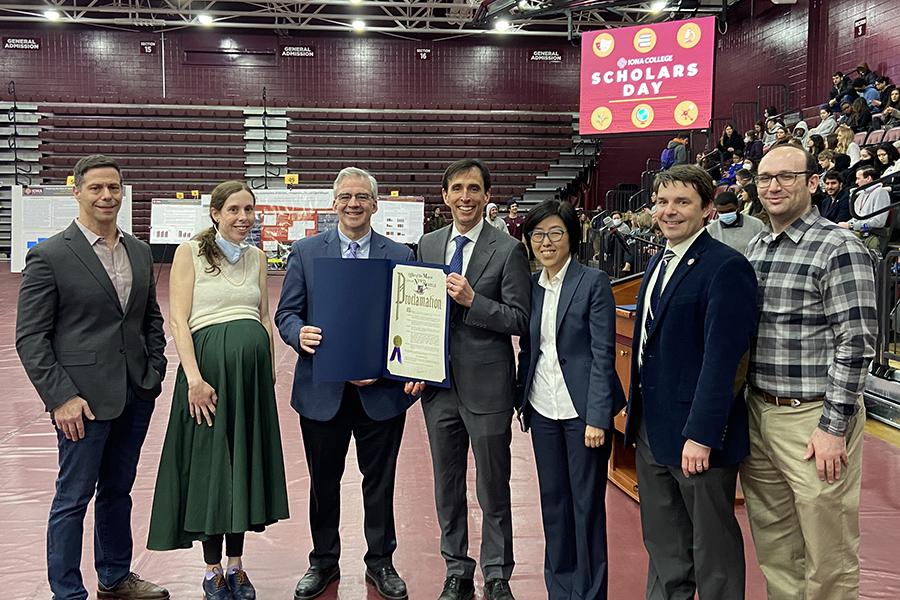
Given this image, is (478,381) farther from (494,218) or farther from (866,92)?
(866,92)

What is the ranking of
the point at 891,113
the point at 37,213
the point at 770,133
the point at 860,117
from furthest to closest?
the point at 770,133 < the point at 37,213 < the point at 860,117 < the point at 891,113

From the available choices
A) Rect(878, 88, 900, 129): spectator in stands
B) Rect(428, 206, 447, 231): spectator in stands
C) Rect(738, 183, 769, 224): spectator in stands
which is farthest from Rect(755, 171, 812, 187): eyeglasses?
Rect(428, 206, 447, 231): spectator in stands

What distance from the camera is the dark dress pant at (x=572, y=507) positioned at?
2.40m

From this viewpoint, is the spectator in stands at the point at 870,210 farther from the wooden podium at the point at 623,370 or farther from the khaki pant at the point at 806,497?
the khaki pant at the point at 806,497

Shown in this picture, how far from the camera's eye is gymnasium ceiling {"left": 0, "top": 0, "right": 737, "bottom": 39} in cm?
1784

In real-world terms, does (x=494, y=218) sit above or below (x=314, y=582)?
above

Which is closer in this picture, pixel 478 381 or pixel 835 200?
pixel 478 381

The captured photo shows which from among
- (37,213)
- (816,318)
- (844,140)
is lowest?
(816,318)

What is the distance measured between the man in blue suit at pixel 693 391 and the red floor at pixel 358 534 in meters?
0.59

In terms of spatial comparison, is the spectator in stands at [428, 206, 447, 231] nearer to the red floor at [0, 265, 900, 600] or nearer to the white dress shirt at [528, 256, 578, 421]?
the red floor at [0, 265, 900, 600]

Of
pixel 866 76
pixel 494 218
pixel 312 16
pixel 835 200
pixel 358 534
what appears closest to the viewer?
pixel 358 534

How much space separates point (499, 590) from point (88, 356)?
1569mm

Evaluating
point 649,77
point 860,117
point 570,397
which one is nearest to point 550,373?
point 570,397

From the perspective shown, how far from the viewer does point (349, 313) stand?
2547 mm
